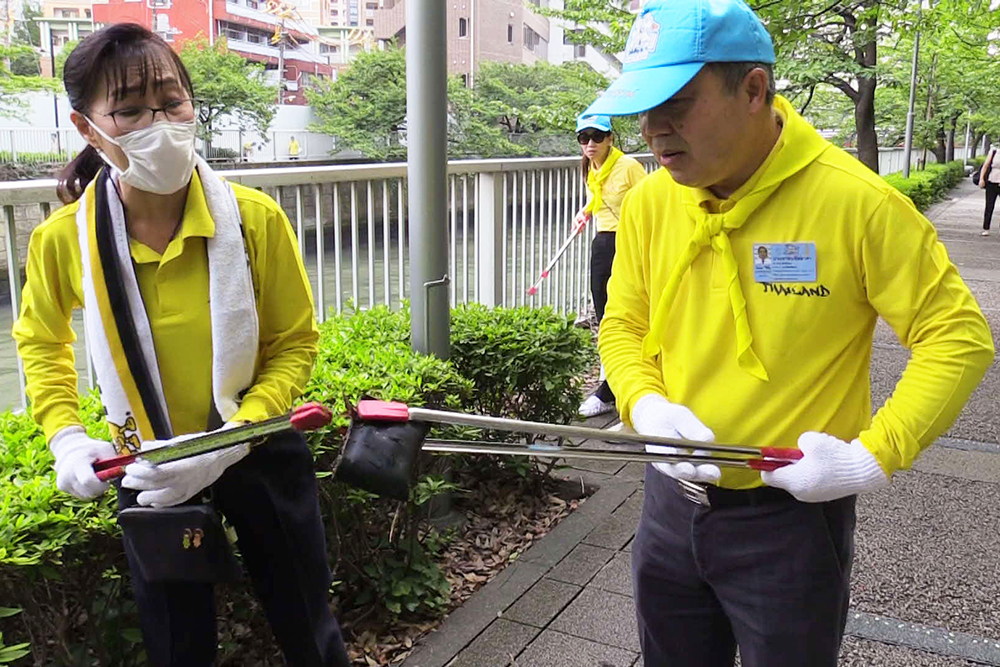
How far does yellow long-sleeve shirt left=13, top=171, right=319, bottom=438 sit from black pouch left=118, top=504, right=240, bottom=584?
233 millimetres

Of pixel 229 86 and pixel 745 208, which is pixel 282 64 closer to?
pixel 229 86

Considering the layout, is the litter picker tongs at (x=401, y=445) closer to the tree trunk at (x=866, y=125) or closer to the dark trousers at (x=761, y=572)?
the dark trousers at (x=761, y=572)

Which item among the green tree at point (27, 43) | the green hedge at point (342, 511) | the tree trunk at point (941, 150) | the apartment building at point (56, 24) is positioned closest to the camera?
the green hedge at point (342, 511)

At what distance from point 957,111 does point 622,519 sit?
3412 centimetres

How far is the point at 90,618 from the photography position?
97.8 inches

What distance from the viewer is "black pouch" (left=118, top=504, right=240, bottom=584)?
1.97 m

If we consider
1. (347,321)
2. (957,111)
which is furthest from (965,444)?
(957,111)

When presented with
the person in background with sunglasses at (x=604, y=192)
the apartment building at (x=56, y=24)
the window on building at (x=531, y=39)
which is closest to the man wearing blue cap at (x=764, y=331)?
the person in background with sunglasses at (x=604, y=192)

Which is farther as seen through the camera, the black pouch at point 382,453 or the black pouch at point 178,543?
the black pouch at point 178,543

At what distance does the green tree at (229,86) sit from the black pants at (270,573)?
18234mm

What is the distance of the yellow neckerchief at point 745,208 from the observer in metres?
1.72

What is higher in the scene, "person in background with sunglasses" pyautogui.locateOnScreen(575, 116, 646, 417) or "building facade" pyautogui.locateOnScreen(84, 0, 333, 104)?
"building facade" pyautogui.locateOnScreen(84, 0, 333, 104)

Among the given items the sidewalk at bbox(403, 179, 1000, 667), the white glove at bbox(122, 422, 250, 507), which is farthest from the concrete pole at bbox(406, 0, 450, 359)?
the white glove at bbox(122, 422, 250, 507)

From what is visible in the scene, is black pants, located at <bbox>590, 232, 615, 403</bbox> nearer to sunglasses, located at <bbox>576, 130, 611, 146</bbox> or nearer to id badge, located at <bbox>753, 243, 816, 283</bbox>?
sunglasses, located at <bbox>576, 130, 611, 146</bbox>
